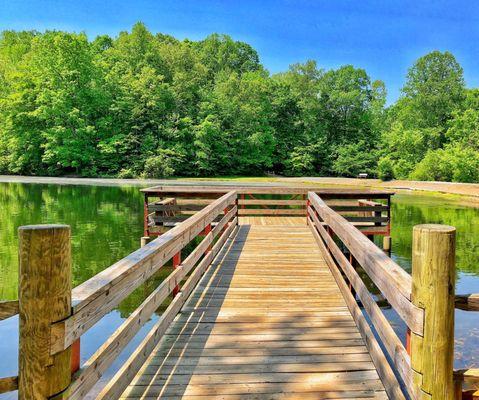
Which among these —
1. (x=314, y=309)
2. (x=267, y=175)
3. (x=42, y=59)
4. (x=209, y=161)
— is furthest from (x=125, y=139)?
(x=314, y=309)

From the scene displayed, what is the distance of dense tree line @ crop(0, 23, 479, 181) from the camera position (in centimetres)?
4306

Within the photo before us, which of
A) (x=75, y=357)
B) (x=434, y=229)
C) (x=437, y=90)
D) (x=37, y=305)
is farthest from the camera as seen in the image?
(x=437, y=90)

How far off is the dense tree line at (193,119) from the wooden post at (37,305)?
3819 cm

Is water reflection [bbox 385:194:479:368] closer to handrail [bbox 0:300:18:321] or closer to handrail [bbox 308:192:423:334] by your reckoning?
handrail [bbox 308:192:423:334]

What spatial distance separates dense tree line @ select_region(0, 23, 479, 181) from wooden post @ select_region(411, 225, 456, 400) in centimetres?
3749

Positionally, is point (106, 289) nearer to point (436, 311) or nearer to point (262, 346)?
point (436, 311)

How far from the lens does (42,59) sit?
4588 centimetres

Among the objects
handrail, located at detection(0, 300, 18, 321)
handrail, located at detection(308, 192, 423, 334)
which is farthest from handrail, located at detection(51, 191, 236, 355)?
handrail, located at detection(308, 192, 423, 334)

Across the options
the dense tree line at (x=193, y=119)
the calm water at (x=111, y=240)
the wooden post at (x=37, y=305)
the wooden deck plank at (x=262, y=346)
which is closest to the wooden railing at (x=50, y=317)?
the wooden post at (x=37, y=305)

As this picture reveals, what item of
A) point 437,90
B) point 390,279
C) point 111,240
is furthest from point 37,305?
point 437,90

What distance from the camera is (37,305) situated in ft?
5.57

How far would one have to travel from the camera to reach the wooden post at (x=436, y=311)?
1.84 metres

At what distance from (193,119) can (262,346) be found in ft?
154

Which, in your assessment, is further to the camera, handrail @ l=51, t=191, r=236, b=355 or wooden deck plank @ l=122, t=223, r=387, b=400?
wooden deck plank @ l=122, t=223, r=387, b=400
